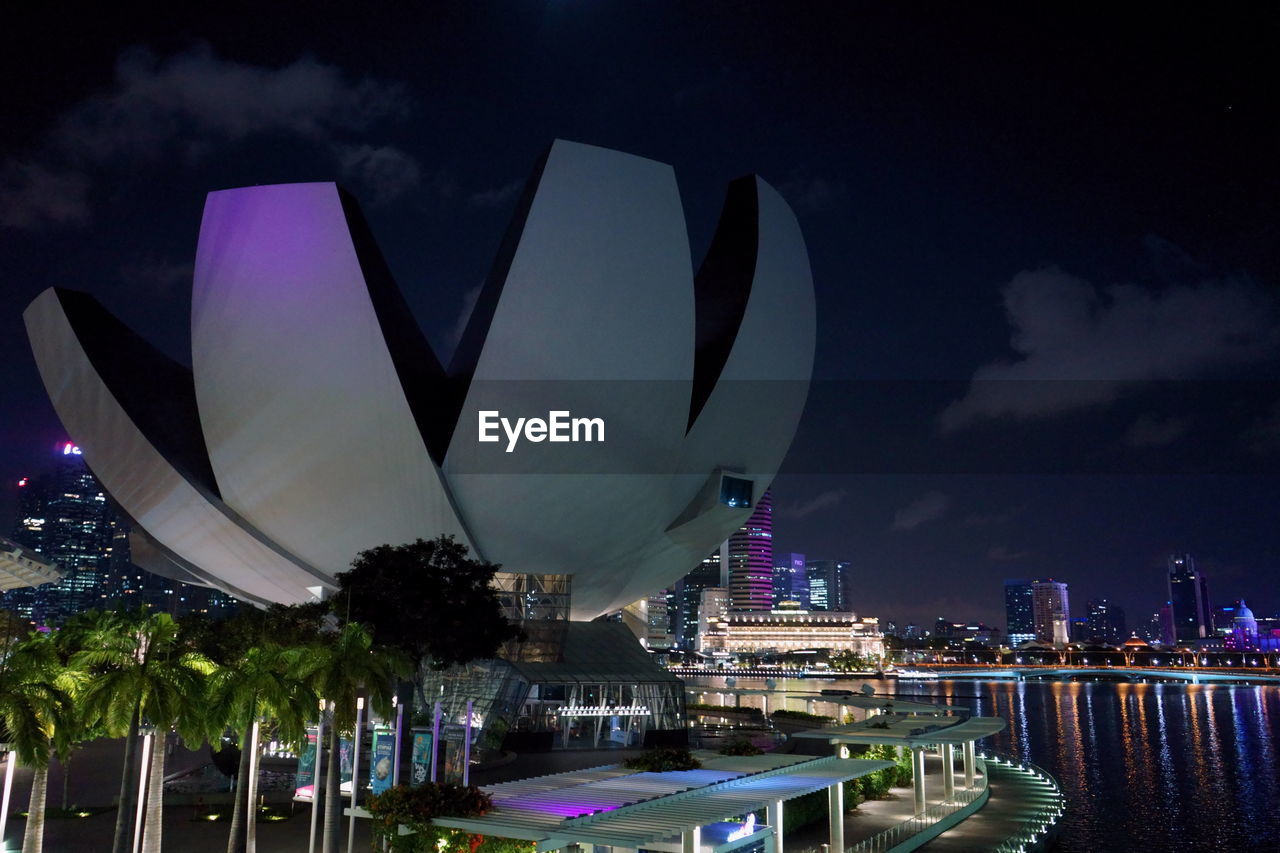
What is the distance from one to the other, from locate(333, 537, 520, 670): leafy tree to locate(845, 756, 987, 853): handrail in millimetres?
12083

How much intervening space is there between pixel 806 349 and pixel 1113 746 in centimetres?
2939

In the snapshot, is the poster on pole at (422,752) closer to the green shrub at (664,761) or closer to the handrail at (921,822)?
the green shrub at (664,761)

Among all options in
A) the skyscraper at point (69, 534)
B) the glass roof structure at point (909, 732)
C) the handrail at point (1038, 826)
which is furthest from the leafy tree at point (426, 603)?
the skyscraper at point (69, 534)

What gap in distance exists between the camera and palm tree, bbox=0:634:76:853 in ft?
41.3

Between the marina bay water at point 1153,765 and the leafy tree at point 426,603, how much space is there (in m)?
16.4

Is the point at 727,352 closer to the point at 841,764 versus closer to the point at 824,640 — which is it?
the point at 841,764

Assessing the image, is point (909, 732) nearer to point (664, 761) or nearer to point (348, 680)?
point (664, 761)

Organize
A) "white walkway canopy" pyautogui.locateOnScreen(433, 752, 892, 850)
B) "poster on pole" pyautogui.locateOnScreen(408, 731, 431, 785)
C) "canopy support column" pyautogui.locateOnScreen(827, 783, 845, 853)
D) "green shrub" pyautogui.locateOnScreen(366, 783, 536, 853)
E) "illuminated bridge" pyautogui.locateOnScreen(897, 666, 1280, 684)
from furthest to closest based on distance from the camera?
"illuminated bridge" pyautogui.locateOnScreen(897, 666, 1280, 684) → "canopy support column" pyautogui.locateOnScreen(827, 783, 845, 853) → "poster on pole" pyautogui.locateOnScreen(408, 731, 431, 785) → "green shrub" pyautogui.locateOnScreen(366, 783, 536, 853) → "white walkway canopy" pyautogui.locateOnScreen(433, 752, 892, 850)

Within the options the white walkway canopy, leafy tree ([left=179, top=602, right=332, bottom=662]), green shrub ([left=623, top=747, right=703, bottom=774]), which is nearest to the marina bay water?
the white walkway canopy

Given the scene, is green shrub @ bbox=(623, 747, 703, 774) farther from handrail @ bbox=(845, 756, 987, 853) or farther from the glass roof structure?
the glass roof structure

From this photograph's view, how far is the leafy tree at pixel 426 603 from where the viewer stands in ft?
86.3

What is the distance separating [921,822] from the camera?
20766 mm

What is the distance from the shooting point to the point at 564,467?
32.7 metres

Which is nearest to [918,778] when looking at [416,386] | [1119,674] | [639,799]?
[639,799]
